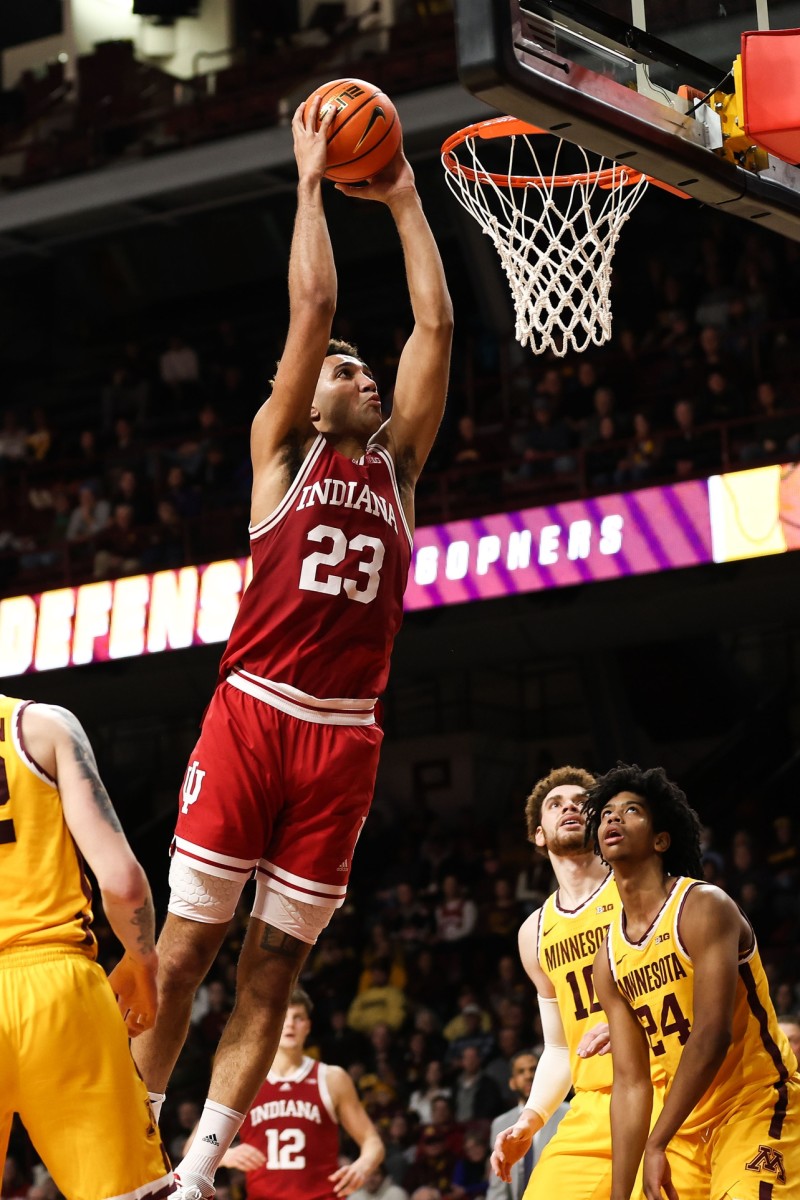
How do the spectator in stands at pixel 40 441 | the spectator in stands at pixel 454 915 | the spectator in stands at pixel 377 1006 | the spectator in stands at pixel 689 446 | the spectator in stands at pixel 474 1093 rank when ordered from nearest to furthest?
the spectator in stands at pixel 474 1093 < the spectator in stands at pixel 689 446 < the spectator in stands at pixel 377 1006 < the spectator in stands at pixel 454 915 < the spectator in stands at pixel 40 441

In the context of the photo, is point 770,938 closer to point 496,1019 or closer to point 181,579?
point 496,1019

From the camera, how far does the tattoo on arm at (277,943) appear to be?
16.3 ft

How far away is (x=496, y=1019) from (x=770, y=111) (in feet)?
32.4

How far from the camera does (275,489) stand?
5055mm

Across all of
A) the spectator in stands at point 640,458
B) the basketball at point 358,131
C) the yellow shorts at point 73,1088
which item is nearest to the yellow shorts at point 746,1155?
the yellow shorts at point 73,1088

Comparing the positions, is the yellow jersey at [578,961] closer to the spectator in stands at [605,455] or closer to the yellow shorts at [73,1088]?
the yellow shorts at [73,1088]

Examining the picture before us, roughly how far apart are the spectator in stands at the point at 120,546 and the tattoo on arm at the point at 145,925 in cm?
1272

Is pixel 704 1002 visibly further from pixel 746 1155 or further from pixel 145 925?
pixel 145 925

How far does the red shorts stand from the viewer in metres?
4.90

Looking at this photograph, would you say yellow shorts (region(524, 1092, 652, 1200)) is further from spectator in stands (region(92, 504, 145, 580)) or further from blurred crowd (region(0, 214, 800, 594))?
spectator in stands (region(92, 504, 145, 580))

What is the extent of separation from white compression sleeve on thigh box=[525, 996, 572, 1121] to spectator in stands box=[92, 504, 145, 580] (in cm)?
1073

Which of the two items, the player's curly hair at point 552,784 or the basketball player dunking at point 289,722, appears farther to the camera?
the player's curly hair at point 552,784

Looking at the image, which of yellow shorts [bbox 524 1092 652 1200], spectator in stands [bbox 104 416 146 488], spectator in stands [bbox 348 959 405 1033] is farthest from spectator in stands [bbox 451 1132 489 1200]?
spectator in stands [bbox 104 416 146 488]

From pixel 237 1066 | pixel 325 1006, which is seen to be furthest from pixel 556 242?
pixel 325 1006
